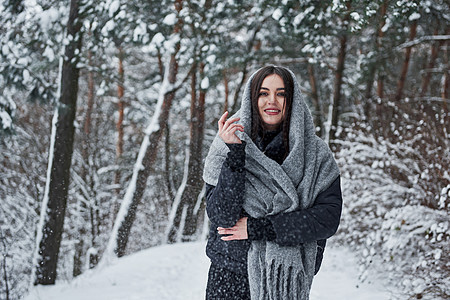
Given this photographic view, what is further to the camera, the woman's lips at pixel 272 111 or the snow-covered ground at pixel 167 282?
the snow-covered ground at pixel 167 282

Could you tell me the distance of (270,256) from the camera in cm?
177

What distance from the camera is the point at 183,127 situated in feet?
42.1

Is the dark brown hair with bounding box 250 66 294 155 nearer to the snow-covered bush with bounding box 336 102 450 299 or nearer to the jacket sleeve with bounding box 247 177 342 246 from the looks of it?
the jacket sleeve with bounding box 247 177 342 246

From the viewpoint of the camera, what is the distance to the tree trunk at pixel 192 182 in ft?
35.0

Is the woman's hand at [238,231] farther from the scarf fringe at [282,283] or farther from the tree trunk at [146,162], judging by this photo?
the tree trunk at [146,162]

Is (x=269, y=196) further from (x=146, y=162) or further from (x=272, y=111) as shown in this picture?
(x=146, y=162)

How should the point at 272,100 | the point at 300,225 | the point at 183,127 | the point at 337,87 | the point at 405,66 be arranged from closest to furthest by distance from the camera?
1. the point at 300,225
2. the point at 272,100
3. the point at 337,87
4. the point at 405,66
5. the point at 183,127

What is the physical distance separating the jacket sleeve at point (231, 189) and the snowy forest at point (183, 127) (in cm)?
241

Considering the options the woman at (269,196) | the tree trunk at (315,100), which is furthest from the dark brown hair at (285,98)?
the tree trunk at (315,100)

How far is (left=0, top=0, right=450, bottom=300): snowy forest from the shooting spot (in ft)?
14.3

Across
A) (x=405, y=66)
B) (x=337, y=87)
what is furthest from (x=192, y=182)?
(x=405, y=66)

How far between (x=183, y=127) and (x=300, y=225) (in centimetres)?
1127

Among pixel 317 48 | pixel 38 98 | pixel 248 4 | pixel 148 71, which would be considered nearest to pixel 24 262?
pixel 38 98

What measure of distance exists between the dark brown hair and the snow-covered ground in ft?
9.18
